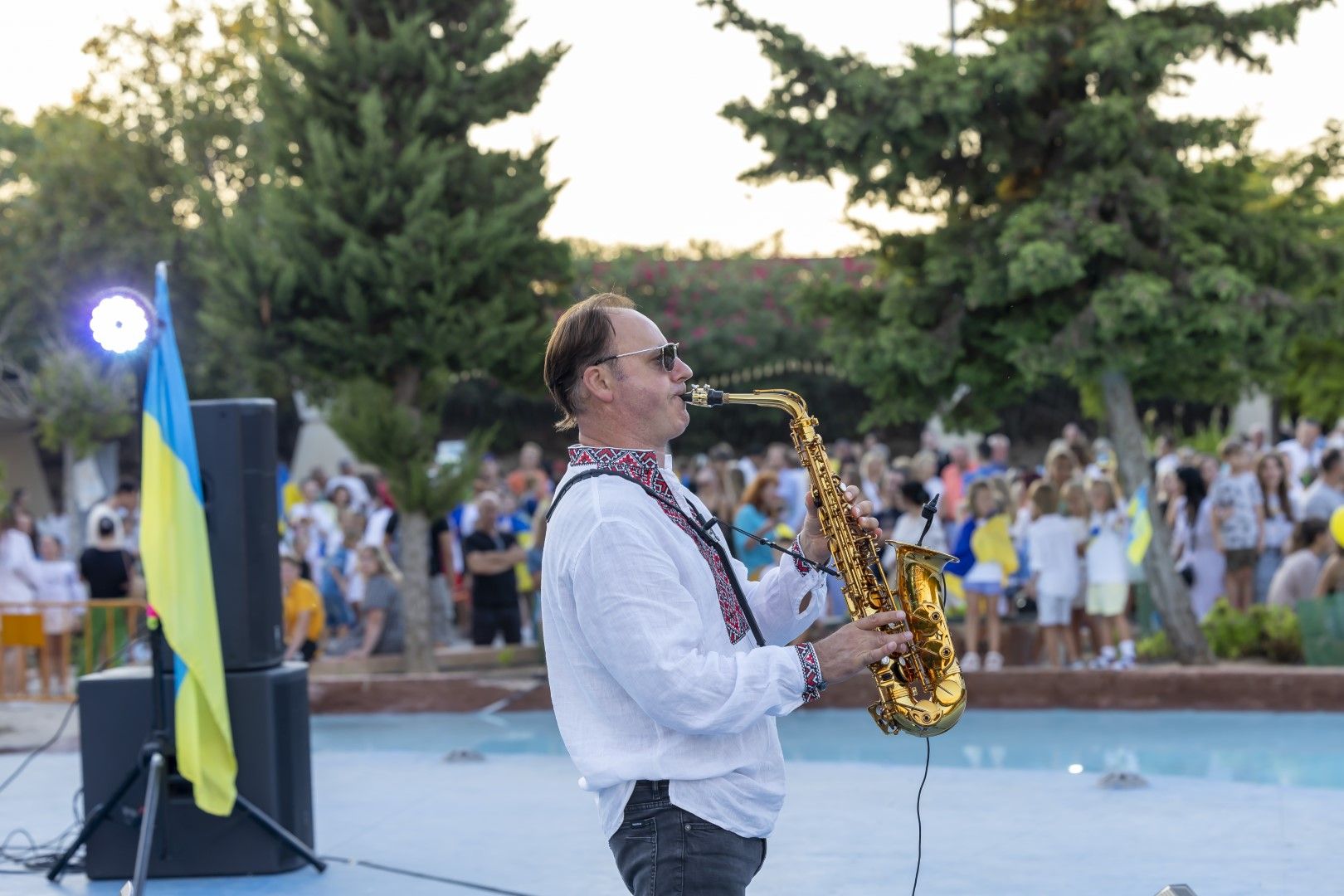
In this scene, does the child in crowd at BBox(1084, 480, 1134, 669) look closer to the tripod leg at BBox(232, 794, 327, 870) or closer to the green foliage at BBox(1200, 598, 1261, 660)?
the green foliage at BBox(1200, 598, 1261, 660)

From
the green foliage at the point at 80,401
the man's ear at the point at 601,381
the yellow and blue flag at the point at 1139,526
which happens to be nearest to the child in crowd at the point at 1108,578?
the yellow and blue flag at the point at 1139,526

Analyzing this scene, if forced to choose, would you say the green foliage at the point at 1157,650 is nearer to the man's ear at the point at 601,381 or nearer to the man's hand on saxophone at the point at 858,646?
the man's hand on saxophone at the point at 858,646

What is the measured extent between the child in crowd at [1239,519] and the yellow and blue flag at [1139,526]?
139cm

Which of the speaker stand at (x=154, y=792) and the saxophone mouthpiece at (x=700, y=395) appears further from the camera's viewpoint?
the speaker stand at (x=154, y=792)

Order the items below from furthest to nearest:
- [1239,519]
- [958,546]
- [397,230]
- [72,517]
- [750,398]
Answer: [72,517], [397,230], [1239,519], [958,546], [750,398]

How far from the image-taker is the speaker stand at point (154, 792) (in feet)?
21.6

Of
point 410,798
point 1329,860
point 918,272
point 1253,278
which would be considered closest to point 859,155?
point 918,272

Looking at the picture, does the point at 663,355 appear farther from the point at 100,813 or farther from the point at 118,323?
the point at 100,813

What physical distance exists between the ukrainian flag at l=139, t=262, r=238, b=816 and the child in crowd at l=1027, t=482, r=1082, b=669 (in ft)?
23.5

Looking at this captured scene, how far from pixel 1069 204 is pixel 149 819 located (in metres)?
7.77

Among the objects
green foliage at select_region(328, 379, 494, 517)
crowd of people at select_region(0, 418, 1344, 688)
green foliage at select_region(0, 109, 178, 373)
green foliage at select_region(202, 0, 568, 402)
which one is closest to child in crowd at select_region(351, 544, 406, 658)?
crowd of people at select_region(0, 418, 1344, 688)

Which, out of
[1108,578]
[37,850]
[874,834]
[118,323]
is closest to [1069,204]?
[1108,578]

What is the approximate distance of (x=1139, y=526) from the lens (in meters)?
12.1

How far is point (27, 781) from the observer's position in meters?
10.4
